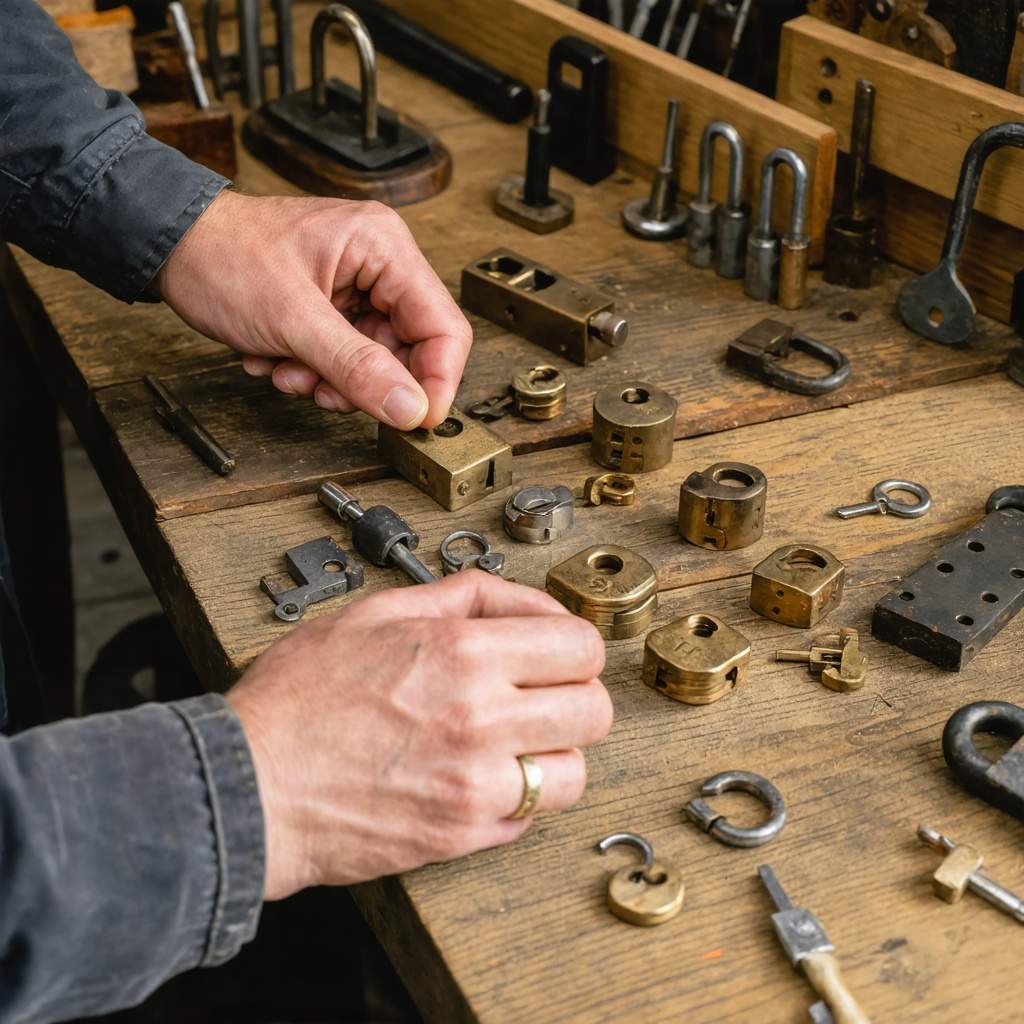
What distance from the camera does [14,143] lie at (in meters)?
1.42

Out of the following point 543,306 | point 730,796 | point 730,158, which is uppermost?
point 730,158

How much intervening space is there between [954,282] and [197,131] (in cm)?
100

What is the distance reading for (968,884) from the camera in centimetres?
97

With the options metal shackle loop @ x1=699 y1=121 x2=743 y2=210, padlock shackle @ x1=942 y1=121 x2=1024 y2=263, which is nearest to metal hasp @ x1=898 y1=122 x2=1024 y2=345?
padlock shackle @ x1=942 y1=121 x2=1024 y2=263

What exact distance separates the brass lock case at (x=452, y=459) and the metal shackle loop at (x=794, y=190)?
0.49 m

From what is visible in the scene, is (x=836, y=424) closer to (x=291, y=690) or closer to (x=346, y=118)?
(x=291, y=690)

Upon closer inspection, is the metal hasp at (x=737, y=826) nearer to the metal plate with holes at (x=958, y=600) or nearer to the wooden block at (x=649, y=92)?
the metal plate with holes at (x=958, y=600)

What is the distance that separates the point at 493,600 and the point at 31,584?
1.26 metres

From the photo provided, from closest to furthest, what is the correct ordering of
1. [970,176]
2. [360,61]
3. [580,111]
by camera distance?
[970,176] → [360,61] → [580,111]

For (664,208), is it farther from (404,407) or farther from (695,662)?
(695,662)

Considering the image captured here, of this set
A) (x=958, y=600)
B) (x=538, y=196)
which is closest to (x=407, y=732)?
(x=958, y=600)

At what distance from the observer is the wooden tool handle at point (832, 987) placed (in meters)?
0.87

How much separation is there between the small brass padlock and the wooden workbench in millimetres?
12

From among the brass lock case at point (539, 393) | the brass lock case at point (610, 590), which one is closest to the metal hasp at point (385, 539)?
the brass lock case at point (610, 590)
